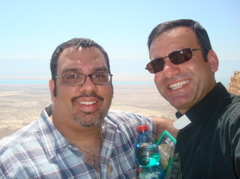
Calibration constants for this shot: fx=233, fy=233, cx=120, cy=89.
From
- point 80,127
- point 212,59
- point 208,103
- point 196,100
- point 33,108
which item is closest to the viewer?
point 208,103

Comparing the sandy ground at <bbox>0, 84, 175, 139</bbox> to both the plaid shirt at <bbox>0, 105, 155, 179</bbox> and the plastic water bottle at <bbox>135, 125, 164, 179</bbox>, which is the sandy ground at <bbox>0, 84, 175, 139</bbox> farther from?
the plastic water bottle at <bbox>135, 125, 164, 179</bbox>

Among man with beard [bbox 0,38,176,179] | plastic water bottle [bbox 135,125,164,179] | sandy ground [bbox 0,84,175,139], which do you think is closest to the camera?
man with beard [bbox 0,38,176,179]

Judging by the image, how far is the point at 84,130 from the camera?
306 cm

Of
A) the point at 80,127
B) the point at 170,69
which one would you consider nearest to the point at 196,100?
the point at 170,69

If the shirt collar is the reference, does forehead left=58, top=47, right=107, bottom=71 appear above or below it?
above

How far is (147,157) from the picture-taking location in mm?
3045

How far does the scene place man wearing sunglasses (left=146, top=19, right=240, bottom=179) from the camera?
1884 millimetres

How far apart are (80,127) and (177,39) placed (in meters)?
1.63

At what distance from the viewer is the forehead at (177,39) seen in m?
2.74

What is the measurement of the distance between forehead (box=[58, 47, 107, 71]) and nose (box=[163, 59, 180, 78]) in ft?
2.86

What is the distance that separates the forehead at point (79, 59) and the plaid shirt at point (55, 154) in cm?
71

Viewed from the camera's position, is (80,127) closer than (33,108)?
Yes

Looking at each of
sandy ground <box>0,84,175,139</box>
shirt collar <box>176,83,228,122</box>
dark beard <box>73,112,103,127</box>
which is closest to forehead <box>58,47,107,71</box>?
dark beard <box>73,112,103,127</box>

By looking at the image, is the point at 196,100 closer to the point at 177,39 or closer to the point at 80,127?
the point at 177,39
